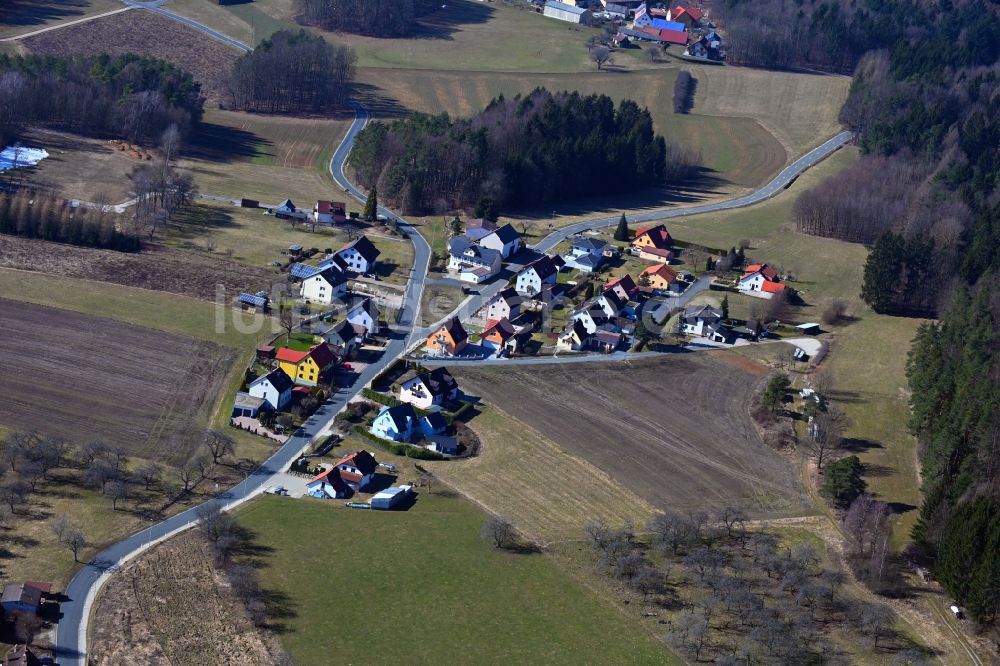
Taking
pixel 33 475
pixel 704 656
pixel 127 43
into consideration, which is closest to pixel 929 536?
pixel 704 656

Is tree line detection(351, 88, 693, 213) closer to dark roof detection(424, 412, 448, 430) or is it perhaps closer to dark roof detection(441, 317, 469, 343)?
dark roof detection(441, 317, 469, 343)

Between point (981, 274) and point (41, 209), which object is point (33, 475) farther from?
point (981, 274)

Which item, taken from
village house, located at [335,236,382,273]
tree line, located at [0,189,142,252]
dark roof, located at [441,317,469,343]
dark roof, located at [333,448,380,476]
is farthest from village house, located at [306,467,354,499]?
tree line, located at [0,189,142,252]

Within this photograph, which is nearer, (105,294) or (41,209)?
(105,294)

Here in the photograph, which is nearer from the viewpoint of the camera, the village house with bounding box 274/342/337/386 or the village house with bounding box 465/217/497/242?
the village house with bounding box 274/342/337/386

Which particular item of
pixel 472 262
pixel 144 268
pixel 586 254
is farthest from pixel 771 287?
pixel 144 268

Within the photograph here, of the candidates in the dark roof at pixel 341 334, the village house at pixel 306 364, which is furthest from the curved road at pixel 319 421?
the dark roof at pixel 341 334
